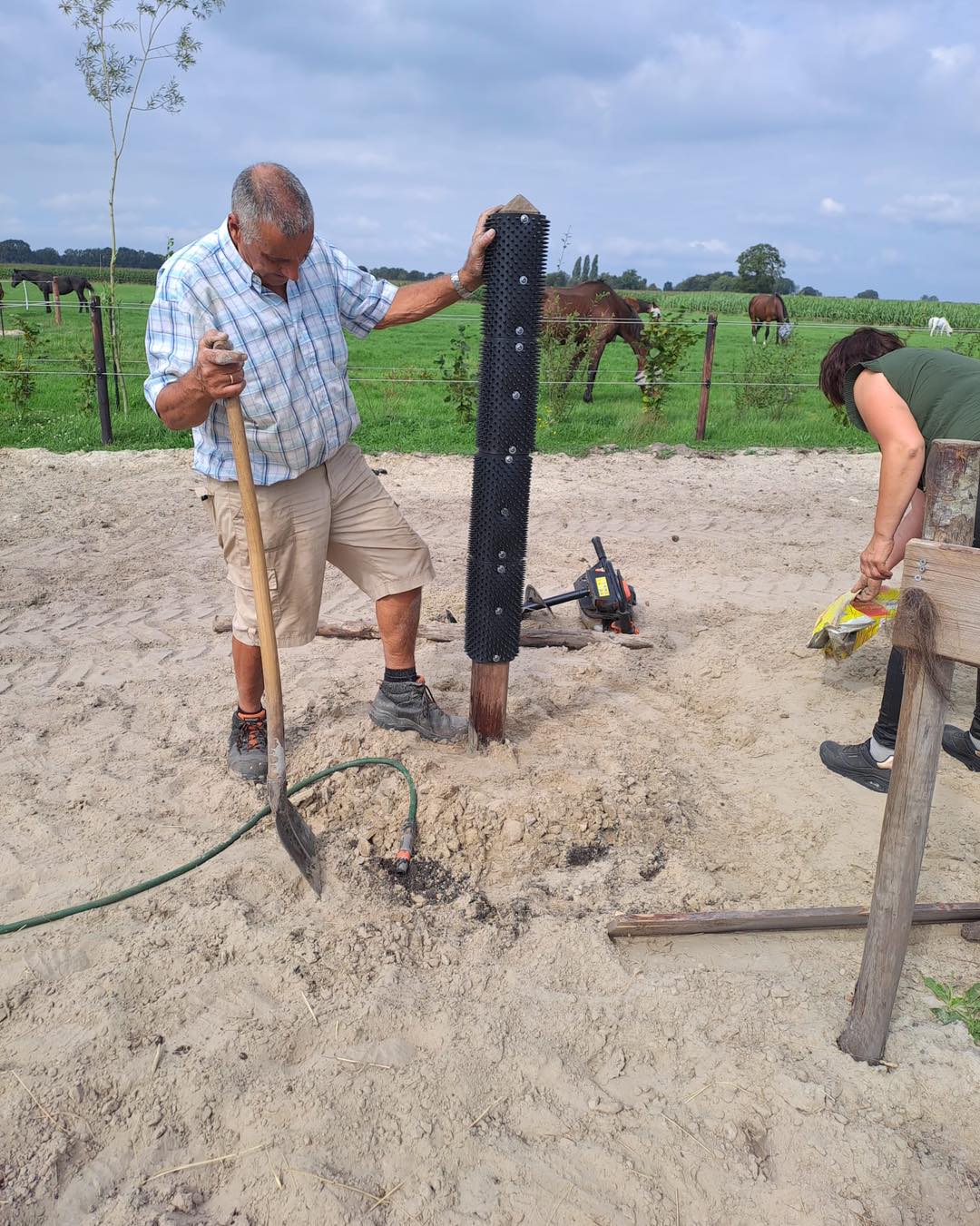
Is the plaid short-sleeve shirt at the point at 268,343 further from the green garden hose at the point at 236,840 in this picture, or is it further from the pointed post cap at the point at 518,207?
the green garden hose at the point at 236,840

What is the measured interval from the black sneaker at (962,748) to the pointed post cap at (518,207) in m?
2.55

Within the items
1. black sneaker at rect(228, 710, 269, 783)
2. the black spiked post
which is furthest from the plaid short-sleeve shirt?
black sneaker at rect(228, 710, 269, 783)

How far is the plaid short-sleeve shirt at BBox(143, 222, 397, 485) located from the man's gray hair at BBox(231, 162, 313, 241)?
0.19 metres

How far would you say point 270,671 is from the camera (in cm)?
293

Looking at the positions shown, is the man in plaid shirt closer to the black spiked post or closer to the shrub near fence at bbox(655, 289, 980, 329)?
the black spiked post

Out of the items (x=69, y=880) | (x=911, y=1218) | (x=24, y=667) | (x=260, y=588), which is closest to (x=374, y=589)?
(x=260, y=588)

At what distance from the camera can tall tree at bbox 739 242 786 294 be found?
52.6m

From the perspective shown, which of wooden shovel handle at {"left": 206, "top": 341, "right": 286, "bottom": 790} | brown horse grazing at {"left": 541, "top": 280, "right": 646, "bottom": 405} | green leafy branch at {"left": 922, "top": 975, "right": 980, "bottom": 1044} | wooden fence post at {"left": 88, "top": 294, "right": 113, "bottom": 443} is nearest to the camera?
green leafy branch at {"left": 922, "top": 975, "right": 980, "bottom": 1044}

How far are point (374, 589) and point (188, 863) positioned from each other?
1.23 meters

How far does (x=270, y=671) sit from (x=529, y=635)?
7.11 feet

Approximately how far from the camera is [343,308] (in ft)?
11.2

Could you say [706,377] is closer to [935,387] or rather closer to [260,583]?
[935,387]

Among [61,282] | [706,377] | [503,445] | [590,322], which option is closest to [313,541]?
[503,445]

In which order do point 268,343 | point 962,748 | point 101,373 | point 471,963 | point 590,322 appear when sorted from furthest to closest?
1. point 590,322
2. point 101,373
3. point 962,748
4. point 268,343
5. point 471,963
